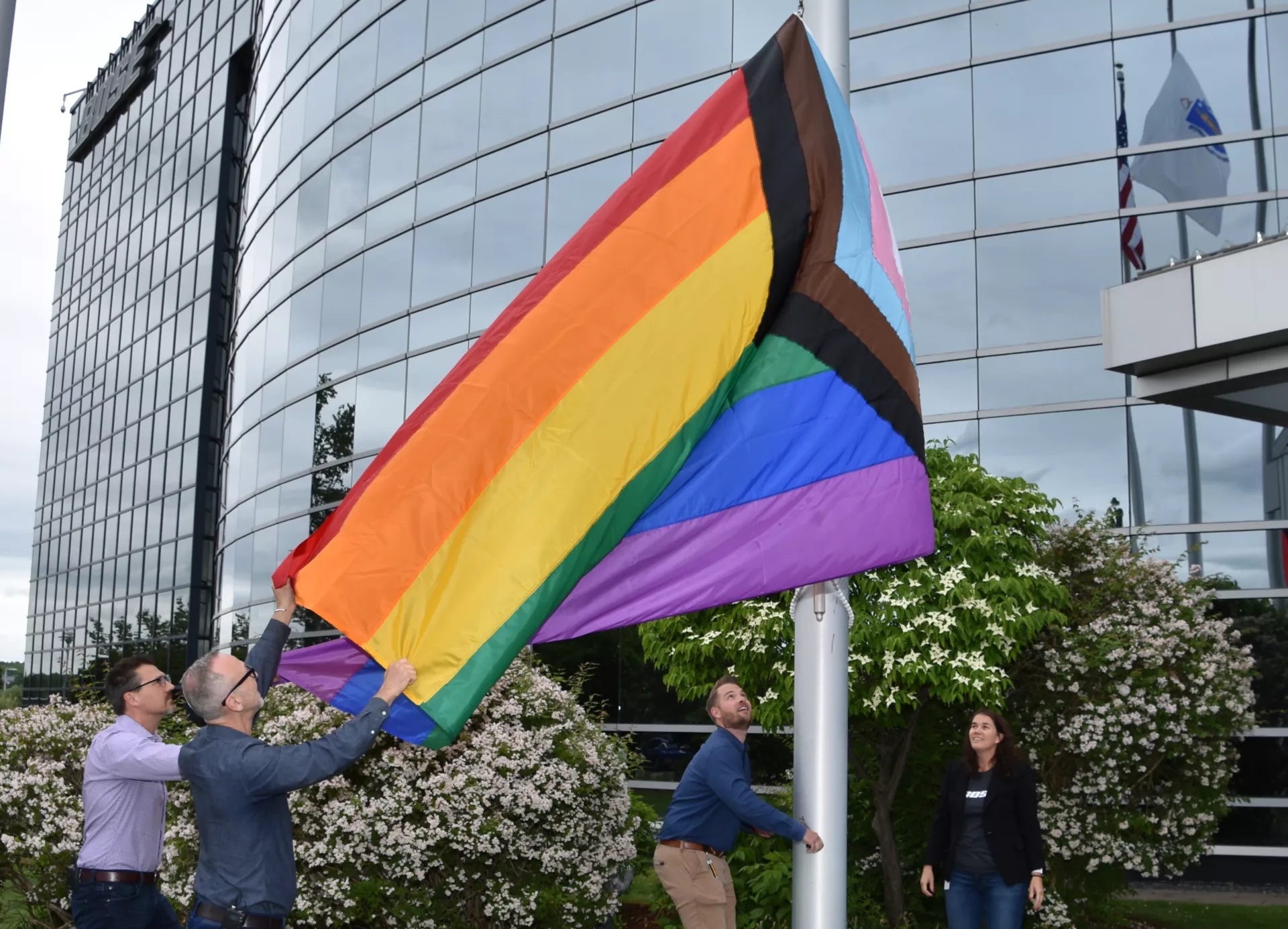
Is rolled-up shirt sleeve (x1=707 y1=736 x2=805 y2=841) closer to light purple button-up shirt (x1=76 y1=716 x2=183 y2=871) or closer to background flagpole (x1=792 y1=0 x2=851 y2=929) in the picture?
background flagpole (x1=792 y1=0 x2=851 y2=929)

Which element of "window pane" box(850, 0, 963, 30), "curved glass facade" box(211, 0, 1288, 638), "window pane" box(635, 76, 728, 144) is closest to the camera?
"curved glass facade" box(211, 0, 1288, 638)

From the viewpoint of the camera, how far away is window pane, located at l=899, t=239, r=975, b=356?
55.4 ft

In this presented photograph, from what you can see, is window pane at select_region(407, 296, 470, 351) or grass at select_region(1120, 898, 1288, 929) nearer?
grass at select_region(1120, 898, 1288, 929)

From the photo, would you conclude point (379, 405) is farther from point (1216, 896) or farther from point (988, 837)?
point (988, 837)

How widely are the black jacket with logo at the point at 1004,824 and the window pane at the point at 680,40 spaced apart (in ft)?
43.0

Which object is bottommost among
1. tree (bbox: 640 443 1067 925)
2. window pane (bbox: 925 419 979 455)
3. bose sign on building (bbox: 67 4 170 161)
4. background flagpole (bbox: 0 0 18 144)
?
tree (bbox: 640 443 1067 925)

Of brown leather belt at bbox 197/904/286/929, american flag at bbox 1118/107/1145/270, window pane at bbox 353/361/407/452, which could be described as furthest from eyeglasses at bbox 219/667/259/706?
window pane at bbox 353/361/407/452

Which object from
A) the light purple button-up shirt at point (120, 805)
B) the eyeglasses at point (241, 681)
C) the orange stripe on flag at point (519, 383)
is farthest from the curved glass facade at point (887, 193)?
the eyeglasses at point (241, 681)

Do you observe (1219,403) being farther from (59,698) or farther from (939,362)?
(59,698)

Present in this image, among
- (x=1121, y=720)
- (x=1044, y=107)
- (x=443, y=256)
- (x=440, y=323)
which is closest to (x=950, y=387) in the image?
(x=1044, y=107)

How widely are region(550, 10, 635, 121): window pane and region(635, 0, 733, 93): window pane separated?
0.21 metres

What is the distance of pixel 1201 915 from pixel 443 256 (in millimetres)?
14559

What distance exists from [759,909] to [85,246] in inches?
1890

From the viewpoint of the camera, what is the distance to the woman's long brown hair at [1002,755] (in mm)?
7750
